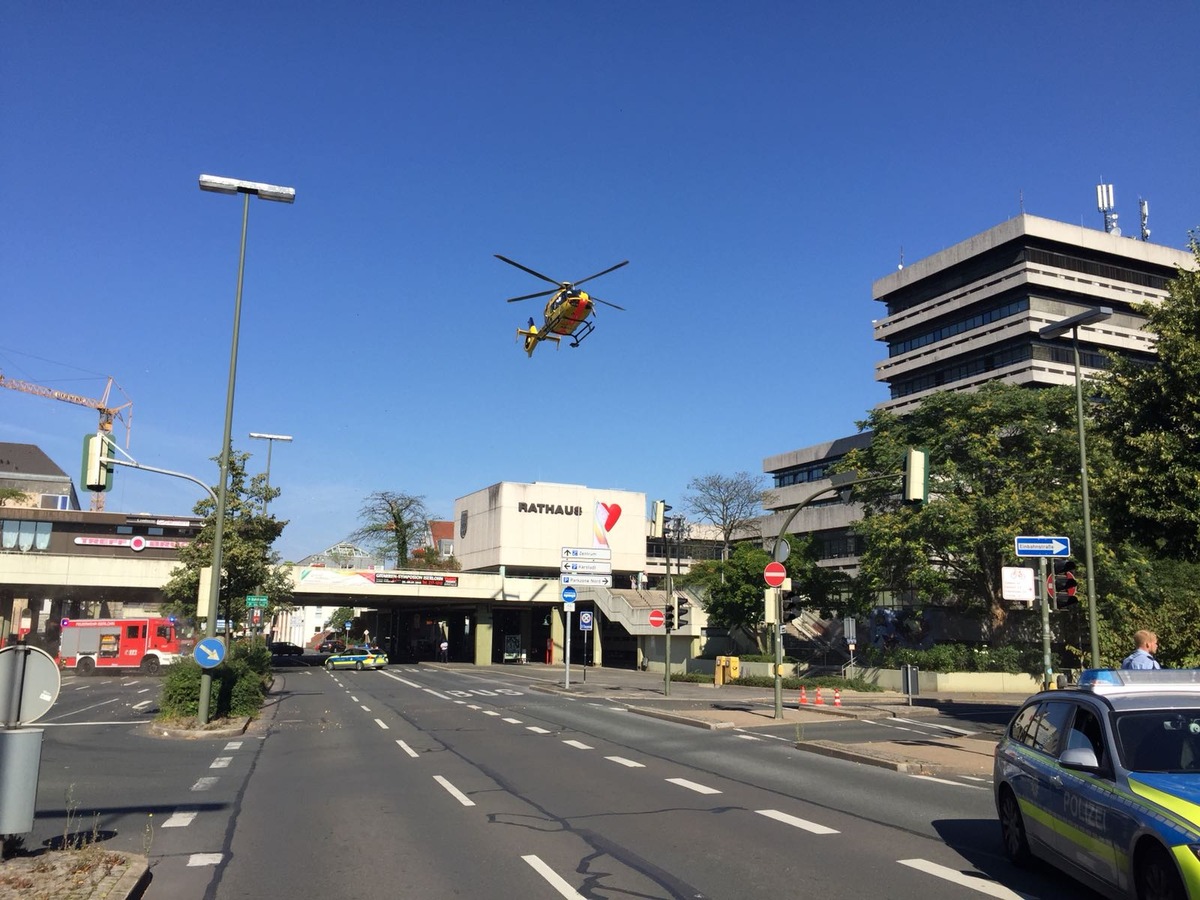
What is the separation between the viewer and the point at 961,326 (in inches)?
3054

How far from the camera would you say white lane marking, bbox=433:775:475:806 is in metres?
11.3

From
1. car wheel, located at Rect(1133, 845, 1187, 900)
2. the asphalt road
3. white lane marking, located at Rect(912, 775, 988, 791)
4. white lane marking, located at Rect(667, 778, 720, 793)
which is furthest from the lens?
white lane marking, located at Rect(912, 775, 988, 791)

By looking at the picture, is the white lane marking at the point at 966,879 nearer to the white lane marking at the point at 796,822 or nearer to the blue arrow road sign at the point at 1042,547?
the white lane marking at the point at 796,822

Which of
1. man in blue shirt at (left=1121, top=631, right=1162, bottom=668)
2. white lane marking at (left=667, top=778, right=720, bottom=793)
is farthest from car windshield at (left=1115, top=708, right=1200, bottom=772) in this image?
white lane marking at (left=667, top=778, right=720, bottom=793)

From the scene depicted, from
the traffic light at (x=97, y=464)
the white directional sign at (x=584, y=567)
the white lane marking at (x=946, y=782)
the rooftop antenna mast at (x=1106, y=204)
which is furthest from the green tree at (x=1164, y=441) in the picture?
the rooftop antenna mast at (x=1106, y=204)

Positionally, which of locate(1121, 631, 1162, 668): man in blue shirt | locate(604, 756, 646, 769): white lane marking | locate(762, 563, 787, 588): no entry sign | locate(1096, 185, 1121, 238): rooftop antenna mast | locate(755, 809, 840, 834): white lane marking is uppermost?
locate(1096, 185, 1121, 238): rooftop antenna mast

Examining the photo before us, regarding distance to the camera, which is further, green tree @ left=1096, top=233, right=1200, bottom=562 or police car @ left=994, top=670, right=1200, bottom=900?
green tree @ left=1096, top=233, right=1200, bottom=562

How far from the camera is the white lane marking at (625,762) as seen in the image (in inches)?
581

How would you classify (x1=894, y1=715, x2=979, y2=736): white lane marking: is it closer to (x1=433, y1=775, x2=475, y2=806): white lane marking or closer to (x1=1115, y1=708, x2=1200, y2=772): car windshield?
(x1=433, y1=775, x2=475, y2=806): white lane marking

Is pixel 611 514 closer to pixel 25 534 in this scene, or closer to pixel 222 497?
pixel 25 534

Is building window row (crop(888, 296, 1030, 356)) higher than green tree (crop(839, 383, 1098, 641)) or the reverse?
higher

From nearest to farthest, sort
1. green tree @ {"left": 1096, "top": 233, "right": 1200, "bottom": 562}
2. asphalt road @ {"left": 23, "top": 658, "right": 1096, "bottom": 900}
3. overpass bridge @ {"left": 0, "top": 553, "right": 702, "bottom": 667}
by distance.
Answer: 1. asphalt road @ {"left": 23, "top": 658, "right": 1096, "bottom": 900}
2. green tree @ {"left": 1096, "top": 233, "right": 1200, "bottom": 562}
3. overpass bridge @ {"left": 0, "top": 553, "right": 702, "bottom": 667}

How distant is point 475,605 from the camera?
71.2m

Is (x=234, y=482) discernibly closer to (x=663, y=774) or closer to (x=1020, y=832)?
(x=663, y=774)
